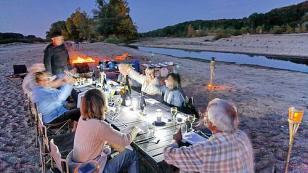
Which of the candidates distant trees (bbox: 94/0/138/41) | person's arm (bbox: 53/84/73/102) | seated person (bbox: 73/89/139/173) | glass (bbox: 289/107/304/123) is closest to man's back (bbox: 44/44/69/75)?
person's arm (bbox: 53/84/73/102)

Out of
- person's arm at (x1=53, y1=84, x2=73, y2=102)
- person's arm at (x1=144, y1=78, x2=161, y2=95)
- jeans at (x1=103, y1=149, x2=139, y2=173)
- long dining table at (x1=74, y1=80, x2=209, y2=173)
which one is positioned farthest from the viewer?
person's arm at (x1=144, y1=78, x2=161, y2=95)

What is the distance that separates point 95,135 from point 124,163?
1.67 ft

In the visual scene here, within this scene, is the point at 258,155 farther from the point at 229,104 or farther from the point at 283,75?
the point at 283,75

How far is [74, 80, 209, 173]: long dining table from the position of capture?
101 inches

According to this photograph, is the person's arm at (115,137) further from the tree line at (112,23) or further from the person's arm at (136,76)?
the tree line at (112,23)

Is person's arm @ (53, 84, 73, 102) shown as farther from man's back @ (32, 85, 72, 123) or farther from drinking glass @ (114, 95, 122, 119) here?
drinking glass @ (114, 95, 122, 119)

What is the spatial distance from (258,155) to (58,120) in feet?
11.0

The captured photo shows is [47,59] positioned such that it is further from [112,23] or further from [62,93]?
[112,23]

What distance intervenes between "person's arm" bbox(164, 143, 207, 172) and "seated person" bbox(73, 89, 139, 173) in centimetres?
70

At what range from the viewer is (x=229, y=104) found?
6.79 feet

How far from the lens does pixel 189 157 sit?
2.03 meters

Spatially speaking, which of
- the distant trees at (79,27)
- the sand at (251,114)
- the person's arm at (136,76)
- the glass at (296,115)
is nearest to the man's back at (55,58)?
the sand at (251,114)

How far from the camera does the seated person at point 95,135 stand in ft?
8.48

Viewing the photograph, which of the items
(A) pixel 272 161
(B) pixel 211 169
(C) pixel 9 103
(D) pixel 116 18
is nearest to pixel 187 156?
(B) pixel 211 169
